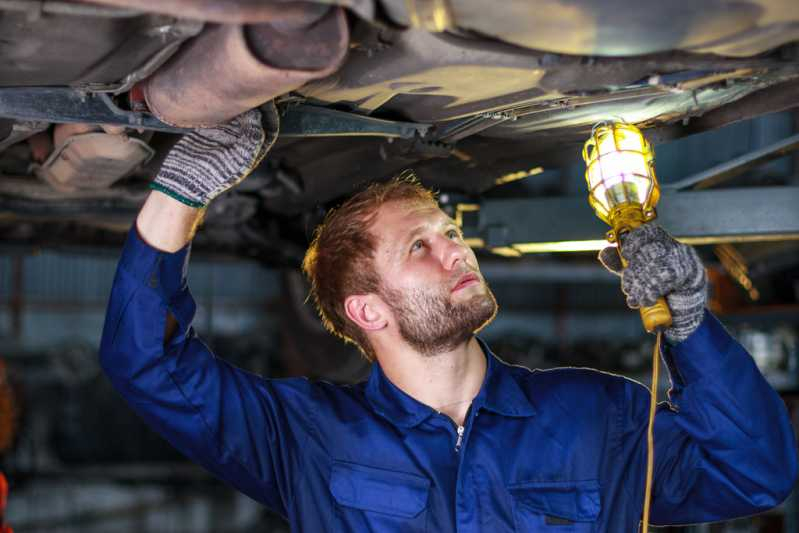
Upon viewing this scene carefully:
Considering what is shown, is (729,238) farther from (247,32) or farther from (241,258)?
(241,258)

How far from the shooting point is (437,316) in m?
2.26

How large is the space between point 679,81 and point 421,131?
65cm

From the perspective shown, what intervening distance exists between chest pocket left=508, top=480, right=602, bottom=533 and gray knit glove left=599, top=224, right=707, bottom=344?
49cm

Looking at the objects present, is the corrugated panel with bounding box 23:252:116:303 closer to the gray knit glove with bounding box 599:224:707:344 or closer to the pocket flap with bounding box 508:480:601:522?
the pocket flap with bounding box 508:480:601:522

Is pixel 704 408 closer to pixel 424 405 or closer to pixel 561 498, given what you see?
pixel 561 498

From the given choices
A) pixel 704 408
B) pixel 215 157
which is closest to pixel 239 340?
pixel 215 157

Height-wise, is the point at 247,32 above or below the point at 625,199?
above

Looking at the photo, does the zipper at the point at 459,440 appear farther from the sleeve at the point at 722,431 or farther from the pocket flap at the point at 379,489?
the sleeve at the point at 722,431

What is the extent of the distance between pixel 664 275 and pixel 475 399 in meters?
0.63

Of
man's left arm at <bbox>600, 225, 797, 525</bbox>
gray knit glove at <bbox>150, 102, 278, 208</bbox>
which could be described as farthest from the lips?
gray knit glove at <bbox>150, 102, 278, 208</bbox>

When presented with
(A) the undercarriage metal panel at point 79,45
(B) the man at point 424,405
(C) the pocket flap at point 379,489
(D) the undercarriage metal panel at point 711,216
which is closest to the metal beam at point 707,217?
(D) the undercarriage metal panel at point 711,216

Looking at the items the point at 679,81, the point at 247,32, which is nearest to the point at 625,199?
the point at 679,81

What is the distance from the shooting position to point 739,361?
6.48 feet

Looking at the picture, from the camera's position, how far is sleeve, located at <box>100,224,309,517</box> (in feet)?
6.72
